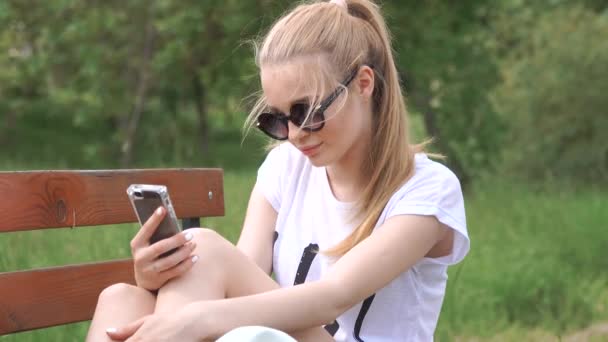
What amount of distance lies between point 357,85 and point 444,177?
0.99ft

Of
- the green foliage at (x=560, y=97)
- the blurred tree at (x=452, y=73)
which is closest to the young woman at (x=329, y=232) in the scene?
the blurred tree at (x=452, y=73)

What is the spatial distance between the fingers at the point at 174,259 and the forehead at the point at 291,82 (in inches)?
16.1

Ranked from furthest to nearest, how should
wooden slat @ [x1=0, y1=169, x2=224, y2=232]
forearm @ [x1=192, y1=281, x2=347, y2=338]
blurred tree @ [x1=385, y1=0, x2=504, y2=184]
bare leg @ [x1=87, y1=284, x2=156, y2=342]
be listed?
blurred tree @ [x1=385, y1=0, x2=504, y2=184] → wooden slat @ [x1=0, y1=169, x2=224, y2=232] → bare leg @ [x1=87, y1=284, x2=156, y2=342] → forearm @ [x1=192, y1=281, x2=347, y2=338]

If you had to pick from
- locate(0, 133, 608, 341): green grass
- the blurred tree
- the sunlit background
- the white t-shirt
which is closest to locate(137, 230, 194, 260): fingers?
the white t-shirt

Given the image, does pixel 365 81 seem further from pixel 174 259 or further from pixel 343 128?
pixel 174 259

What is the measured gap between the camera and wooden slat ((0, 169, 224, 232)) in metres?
2.53

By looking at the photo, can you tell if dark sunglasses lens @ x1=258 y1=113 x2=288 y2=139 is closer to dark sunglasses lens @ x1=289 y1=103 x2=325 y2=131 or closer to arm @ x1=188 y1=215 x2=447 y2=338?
dark sunglasses lens @ x1=289 y1=103 x2=325 y2=131

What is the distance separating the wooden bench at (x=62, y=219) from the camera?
2.53m

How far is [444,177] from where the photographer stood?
2434 mm

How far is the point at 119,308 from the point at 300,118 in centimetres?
59

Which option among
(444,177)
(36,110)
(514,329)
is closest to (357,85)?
(444,177)

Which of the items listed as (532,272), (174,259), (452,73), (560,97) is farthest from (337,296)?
(560,97)

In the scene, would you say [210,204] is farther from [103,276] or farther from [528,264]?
[528,264]

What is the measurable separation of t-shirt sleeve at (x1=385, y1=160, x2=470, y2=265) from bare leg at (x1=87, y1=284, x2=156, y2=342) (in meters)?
0.60
